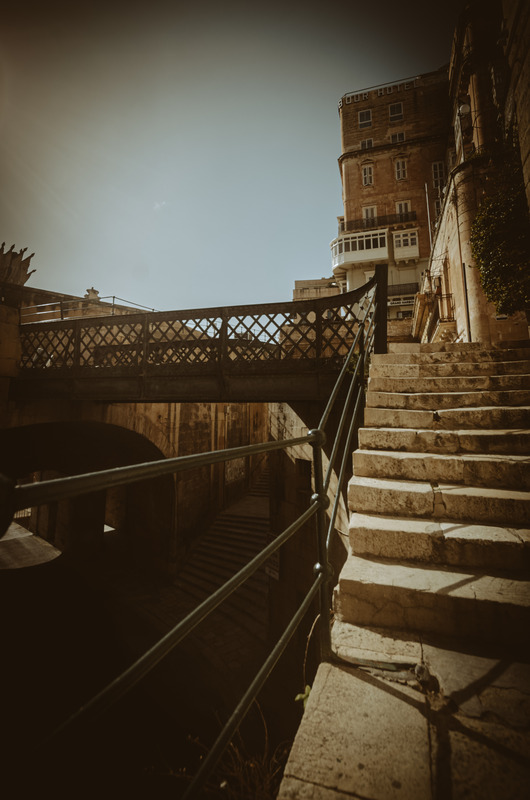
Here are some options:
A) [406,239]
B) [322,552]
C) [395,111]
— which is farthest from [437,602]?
[395,111]

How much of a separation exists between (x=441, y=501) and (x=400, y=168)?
34592 mm

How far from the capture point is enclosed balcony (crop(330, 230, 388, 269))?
27.9 meters

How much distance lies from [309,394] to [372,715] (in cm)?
503

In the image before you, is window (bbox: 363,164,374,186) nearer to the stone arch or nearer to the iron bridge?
the iron bridge

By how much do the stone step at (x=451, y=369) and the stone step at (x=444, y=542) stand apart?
2405mm

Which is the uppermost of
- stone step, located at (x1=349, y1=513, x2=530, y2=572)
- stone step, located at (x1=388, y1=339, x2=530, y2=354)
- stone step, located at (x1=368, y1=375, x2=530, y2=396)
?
stone step, located at (x1=388, y1=339, x2=530, y2=354)

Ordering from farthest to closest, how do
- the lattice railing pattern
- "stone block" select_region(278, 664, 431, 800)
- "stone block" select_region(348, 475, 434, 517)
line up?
1. the lattice railing pattern
2. "stone block" select_region(348, 475, 434, 517)
3. "stone block" select_region(278, 664, 431, 800)

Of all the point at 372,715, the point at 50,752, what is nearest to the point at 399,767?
the point at 372,715

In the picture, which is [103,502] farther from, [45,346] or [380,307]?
[380,307]

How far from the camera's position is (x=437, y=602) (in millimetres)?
1883

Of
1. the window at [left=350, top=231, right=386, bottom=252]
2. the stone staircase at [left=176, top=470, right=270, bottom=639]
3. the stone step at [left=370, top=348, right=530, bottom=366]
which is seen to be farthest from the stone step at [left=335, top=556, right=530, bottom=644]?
the window at [left=350, top=231, right=386, bottom=252]

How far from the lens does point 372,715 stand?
4.67 ft

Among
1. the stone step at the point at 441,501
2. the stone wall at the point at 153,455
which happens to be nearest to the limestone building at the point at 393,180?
the stone wall at the point at 153,455

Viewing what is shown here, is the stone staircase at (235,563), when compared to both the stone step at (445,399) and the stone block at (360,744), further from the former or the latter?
the stone block at (360,744)
